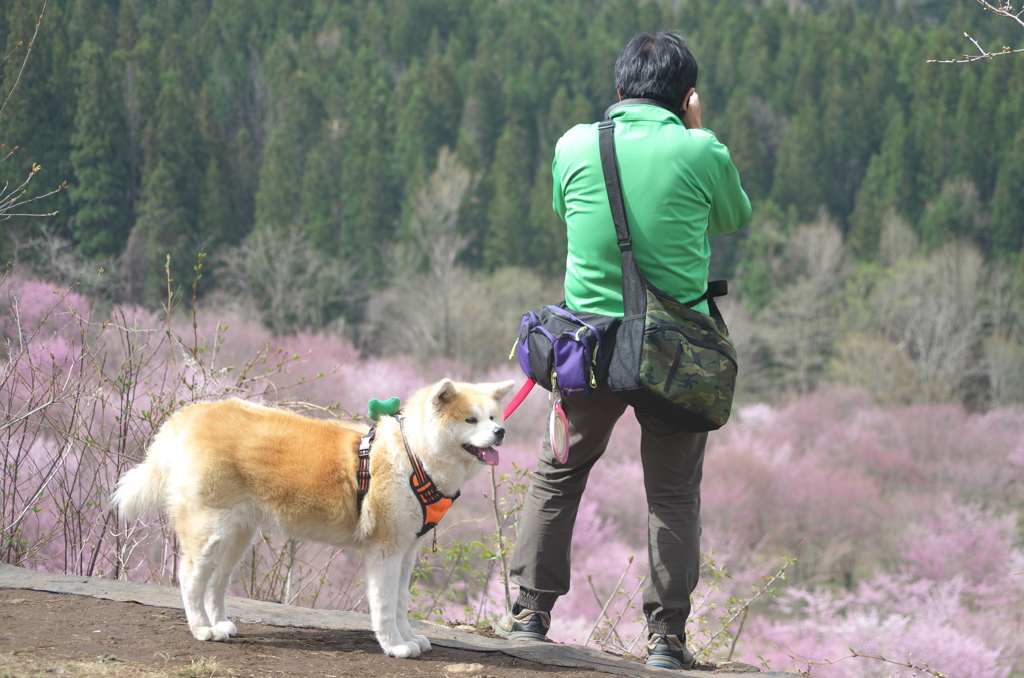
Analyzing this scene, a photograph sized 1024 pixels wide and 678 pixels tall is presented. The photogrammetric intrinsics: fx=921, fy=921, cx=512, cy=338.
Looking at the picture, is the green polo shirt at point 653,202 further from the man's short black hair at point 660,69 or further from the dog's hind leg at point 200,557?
the dog's hind leg at point 200,557

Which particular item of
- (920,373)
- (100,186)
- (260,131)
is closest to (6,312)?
(100,186)

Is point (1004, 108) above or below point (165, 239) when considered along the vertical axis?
above

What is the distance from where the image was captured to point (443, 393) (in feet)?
10.6

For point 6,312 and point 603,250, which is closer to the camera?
point 603,250

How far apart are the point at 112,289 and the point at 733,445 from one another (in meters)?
20.7

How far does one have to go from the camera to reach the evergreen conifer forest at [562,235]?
76.6 feet

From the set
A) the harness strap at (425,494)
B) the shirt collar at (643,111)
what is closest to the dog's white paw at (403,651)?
the harness strap at (425,494)

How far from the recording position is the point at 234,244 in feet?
130

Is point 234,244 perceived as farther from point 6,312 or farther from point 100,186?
point 6,312

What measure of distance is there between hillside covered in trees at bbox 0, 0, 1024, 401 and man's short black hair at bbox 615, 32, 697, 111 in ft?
93.9

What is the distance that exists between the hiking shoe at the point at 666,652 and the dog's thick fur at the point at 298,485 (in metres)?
0.82

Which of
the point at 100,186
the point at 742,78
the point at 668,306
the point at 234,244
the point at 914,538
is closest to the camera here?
the point at 668,306

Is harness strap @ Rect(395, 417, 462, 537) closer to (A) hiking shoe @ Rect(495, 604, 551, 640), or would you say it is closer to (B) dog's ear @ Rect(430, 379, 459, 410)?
(B) dog's ear @ Rect(430, 379, 459, 410)

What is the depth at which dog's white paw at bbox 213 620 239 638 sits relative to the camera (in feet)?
10.3
